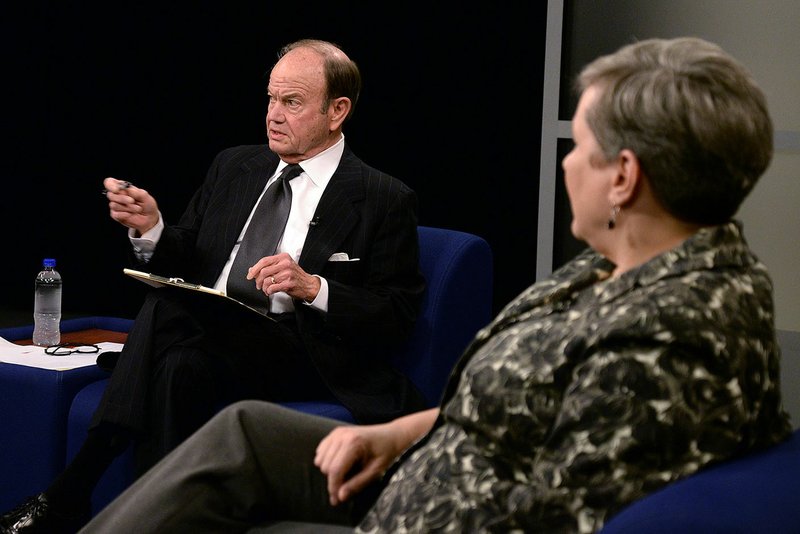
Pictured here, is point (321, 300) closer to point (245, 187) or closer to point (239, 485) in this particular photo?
point (245, 187)

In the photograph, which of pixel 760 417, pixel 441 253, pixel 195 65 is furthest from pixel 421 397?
pixel 195 65

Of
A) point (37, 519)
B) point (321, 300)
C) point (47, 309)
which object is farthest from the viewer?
point (47, 309)

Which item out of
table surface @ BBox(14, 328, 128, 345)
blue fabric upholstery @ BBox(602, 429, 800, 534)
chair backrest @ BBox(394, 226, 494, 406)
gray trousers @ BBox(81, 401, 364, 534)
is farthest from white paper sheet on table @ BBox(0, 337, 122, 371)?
blue fabric upholstery @ BBox(602, 429, 800, 534)

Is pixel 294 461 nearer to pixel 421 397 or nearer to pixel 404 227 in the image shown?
pixel 421 397

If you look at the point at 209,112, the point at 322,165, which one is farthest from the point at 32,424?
the point at 209,112

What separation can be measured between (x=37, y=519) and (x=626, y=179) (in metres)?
1.65

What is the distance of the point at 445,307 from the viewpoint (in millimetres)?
2941

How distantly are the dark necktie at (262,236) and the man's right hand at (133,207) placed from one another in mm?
248

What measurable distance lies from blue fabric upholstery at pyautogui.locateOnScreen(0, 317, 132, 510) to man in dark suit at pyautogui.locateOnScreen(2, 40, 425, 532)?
30 centimetres

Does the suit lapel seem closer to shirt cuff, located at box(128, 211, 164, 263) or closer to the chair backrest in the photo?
shirt cuff, located at box(128, 211, 164, 263)

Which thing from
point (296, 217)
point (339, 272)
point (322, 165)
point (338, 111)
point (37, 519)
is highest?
point (338, 111)

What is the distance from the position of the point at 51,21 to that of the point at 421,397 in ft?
10.7

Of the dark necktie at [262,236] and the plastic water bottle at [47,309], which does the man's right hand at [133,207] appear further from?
the plastic water bottle at [47,309]

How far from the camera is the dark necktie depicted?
297 centimetres
